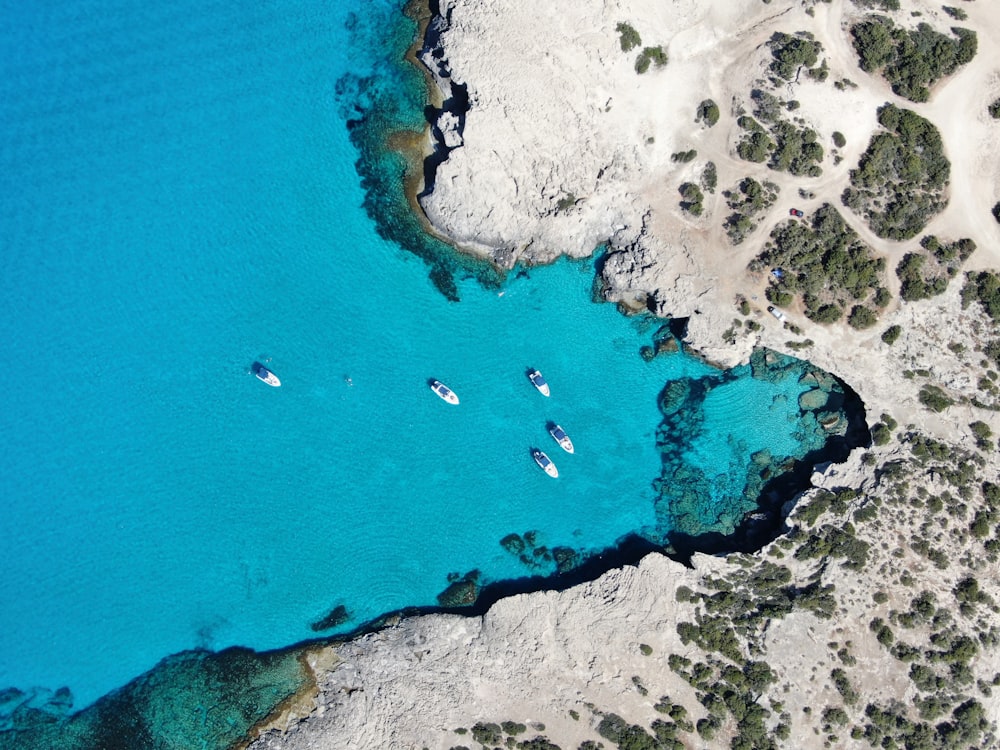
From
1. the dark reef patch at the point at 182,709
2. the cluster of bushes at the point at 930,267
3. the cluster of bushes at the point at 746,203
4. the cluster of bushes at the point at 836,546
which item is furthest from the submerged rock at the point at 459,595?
the cluster of bushes at the point at 930,267

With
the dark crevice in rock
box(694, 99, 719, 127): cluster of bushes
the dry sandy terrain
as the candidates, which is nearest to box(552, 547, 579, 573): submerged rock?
the dry sandy terrain

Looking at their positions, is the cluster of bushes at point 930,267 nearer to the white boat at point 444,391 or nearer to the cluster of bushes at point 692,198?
the cluster of bushes at point 692,198

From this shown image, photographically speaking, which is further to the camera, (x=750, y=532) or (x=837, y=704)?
(x=750, y=532)

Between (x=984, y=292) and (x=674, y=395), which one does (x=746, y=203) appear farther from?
(x=984, y=292)

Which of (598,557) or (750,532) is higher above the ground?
(598,557)

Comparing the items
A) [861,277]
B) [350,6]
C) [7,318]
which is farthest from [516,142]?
[7,318]

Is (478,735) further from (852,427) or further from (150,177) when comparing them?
(150,177)
